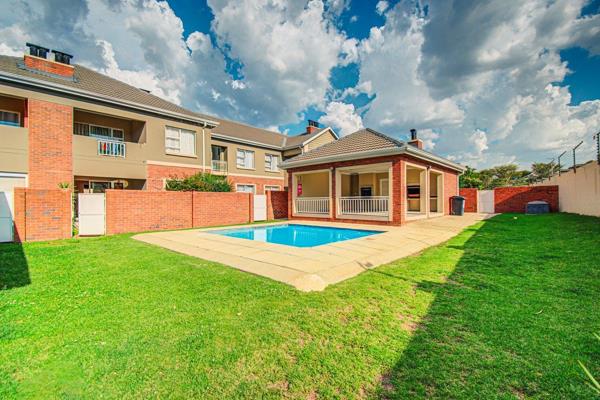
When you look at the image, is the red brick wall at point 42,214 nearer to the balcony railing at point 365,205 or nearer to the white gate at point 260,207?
the white gate at point 260,207

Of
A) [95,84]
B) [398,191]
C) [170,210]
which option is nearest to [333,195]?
[398,191]

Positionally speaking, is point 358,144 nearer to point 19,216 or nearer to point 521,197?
point 521,197

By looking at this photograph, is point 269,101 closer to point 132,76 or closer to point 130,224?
point 132,76

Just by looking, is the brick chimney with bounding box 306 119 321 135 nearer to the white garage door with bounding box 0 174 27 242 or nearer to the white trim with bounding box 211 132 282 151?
the white trim with bounding box 211 132 282 151

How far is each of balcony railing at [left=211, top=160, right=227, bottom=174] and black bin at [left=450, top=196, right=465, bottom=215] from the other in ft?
57.4

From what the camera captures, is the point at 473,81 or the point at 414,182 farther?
the point at 414,182

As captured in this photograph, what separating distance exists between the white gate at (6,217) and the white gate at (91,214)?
6.15 ft

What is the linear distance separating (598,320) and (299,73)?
69.9 ft

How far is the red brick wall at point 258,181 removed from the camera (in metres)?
21.6

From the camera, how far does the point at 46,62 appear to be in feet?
44.5

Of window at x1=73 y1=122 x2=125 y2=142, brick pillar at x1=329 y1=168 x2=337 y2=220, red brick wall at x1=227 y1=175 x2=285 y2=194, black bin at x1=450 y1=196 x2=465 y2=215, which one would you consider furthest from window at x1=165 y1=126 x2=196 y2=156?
black bin at x1=450 y1=196 x2=465 y2=215

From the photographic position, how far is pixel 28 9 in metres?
12.6

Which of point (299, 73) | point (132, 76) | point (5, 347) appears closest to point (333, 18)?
point (299, 73)

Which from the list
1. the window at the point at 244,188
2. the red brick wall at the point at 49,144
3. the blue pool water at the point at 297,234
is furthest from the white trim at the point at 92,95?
the blue pool water at the point at 297,234
